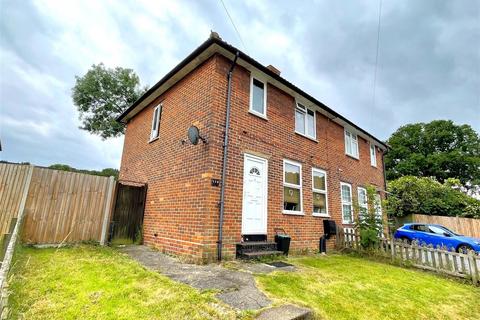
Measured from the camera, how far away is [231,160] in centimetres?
702

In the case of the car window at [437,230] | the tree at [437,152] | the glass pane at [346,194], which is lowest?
the car window at [437,230]

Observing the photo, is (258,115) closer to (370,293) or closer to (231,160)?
(231,160)

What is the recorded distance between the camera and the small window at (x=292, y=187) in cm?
858

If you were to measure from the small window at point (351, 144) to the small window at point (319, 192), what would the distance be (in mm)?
3299

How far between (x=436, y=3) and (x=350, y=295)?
32.2 feet

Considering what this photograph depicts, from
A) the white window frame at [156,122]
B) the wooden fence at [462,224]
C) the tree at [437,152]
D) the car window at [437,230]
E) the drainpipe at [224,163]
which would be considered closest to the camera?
the drainpipe at [224,163]

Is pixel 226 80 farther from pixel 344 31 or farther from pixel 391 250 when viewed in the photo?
pixel 391 250

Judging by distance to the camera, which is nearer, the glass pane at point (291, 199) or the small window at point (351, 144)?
the glass pane at point (291, 199)

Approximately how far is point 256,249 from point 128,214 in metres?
5.05

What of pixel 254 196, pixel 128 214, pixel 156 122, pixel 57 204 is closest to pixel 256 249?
pixel 254 196

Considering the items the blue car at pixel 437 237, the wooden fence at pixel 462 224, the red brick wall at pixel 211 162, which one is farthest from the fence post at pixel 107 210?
the wooden fence at pixel 462 224

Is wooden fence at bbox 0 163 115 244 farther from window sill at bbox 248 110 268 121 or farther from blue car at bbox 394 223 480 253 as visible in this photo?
blue car at bbox 394 223 480 253

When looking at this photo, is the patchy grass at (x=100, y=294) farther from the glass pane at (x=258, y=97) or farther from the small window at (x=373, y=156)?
the small window at (x=373, y=156)

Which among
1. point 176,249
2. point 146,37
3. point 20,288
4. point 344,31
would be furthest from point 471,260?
point 146,37
